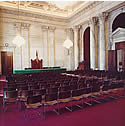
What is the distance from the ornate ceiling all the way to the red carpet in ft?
37.9

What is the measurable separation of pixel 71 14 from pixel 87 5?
317 cm

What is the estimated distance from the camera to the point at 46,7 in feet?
48.4

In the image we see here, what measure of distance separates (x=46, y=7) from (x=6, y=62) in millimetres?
8135

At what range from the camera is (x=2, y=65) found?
14203 mm

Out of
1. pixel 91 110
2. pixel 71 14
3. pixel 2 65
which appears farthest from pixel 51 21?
pixel 91 110

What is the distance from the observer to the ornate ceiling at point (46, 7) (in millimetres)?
13555

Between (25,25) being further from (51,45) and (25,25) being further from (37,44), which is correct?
(51,45)

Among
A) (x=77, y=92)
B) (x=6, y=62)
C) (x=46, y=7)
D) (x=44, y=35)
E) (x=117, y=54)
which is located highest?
(x=46, y=7)

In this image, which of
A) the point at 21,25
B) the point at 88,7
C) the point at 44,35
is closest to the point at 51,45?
the point at 44,35

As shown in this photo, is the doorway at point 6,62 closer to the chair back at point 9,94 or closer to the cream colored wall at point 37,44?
the cream colored wall at point 37,44

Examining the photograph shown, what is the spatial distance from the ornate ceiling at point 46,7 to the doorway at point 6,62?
5.30 meters

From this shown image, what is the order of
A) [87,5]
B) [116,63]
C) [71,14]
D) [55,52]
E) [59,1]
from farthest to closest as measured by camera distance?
1. [55,52]
2. [71,14]
3. [87,5]
4. [116,63]
5. [59,1]

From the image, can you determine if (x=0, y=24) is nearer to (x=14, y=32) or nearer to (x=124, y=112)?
(x=14, y=32)

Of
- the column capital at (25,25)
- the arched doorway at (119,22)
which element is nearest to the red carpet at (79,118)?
the arched doorway at (119,22)
